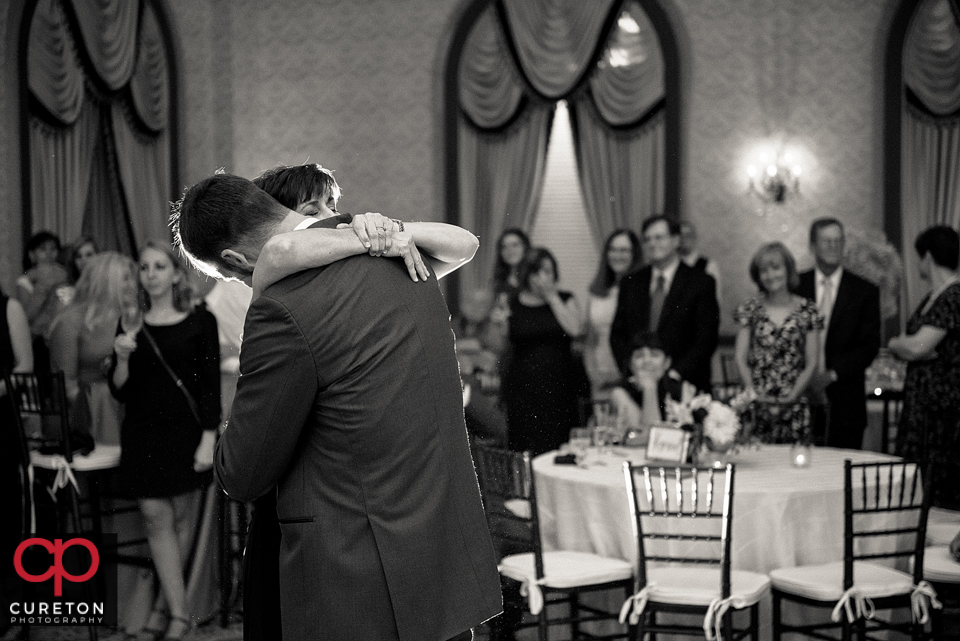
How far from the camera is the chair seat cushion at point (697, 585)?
3.18 meters

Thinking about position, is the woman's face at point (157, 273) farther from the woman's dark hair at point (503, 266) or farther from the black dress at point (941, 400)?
the black dress at point (941, 400)

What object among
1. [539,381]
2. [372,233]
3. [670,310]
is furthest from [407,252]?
[670,310]

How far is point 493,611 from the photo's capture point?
172 centimetres

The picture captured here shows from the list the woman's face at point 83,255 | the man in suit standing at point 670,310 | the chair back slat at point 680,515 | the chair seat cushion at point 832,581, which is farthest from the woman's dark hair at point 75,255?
the chair seat cushion at point 832,581

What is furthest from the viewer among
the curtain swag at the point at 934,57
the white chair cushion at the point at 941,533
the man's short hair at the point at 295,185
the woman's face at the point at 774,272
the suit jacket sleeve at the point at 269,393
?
the curtain swag at the point at 934,57

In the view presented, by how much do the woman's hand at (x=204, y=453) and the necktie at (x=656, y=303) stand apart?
2.49 meters

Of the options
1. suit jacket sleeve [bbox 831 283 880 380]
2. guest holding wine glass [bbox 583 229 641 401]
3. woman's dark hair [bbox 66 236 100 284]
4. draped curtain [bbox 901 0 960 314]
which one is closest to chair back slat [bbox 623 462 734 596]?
suit jacket sleeve [bbox 831 283 880 380]

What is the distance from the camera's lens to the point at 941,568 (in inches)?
135

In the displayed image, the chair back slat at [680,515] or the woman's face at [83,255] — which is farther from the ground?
the woman's face at [83,255]

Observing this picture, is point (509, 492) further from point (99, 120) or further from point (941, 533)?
point (99, 120)

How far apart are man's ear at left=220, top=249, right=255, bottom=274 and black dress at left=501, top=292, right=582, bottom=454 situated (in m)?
3.41

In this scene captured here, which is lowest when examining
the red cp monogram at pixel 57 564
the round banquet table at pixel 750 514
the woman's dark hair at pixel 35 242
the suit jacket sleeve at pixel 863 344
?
the red cp monogram at pixel 57 564

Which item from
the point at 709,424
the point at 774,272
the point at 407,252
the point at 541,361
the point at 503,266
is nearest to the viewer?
the point at 407,252

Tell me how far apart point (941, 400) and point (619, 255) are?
195 centimetres
